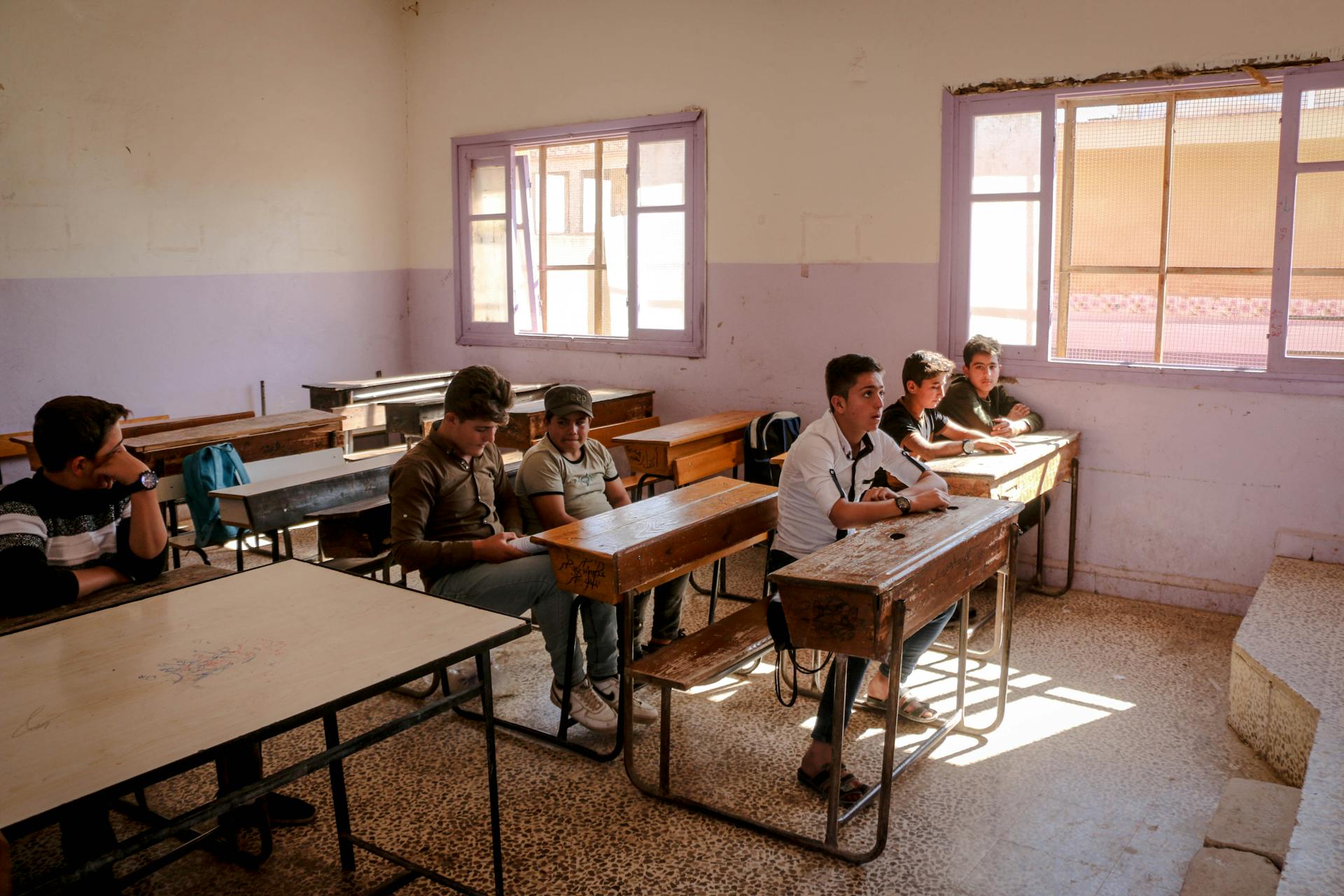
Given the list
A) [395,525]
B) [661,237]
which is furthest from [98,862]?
[661,237]

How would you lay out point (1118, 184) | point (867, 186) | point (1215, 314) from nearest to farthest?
point (867, 186) → point (1118, 184) → point (1215, 314)

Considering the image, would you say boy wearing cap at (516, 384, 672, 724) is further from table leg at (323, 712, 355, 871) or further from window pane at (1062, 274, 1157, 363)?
window pane at (1062, 274, 1157, 363)

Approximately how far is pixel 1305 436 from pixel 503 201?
190 inches

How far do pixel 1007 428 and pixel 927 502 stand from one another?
5.86 feet

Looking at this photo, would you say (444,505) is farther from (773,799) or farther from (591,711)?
(773,799)

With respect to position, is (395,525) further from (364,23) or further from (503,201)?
(364,23)

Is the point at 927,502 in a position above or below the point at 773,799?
above

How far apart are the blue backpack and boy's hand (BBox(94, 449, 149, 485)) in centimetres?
125

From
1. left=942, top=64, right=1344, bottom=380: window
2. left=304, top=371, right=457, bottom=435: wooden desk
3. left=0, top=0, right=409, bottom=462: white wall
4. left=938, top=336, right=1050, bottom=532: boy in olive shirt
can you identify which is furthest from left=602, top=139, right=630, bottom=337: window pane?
left=938, top=336, right=1050, bottom=532: boy in olive shirt

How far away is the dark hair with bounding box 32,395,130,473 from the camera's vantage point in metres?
2.60

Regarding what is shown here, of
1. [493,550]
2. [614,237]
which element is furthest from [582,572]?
[614,237]

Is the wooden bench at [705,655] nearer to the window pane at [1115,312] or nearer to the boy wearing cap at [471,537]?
the boy wearing cap at [471,537]

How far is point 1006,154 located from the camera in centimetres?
493

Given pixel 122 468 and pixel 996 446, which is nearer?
pixel 122 468
